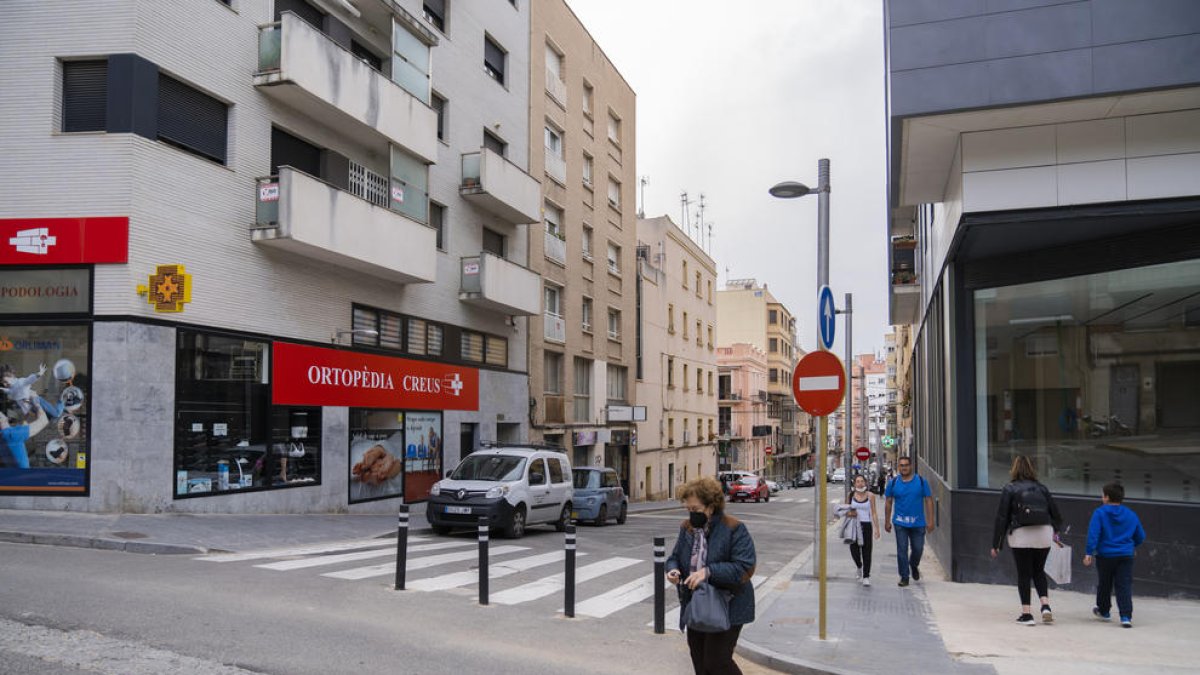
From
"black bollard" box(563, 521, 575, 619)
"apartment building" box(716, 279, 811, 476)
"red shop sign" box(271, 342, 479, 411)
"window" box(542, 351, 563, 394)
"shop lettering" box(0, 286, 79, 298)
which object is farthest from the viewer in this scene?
"apartment building" box(716, 279, 811, 476)

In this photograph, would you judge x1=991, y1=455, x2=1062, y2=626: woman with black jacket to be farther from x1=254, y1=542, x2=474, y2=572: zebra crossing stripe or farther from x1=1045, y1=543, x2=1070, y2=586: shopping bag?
x1=254, y1=542, x2=474, y2=572: zebra crossing stripe

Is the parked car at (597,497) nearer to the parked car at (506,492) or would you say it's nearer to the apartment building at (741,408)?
the parked car at (506,492)

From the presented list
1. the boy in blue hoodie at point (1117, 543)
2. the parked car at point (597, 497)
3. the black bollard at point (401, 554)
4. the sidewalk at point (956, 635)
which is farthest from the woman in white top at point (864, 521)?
the parked car at point (597, 497)

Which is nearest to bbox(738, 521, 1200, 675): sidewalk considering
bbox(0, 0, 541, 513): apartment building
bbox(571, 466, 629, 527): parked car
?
bbox(0, 0, 541, 513): apartment building

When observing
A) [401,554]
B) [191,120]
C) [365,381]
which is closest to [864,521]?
[401,554]

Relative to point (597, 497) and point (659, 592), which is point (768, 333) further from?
point (659, 592)

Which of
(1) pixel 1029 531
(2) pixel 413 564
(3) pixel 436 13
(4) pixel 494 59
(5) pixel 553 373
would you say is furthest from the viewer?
(5) pixel 553 373

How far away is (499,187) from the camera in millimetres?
26203

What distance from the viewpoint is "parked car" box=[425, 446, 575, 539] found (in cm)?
1596

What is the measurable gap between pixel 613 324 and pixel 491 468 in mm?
21119

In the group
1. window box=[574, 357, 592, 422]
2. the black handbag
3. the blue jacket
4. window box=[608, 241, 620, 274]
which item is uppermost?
window box=[608, 241, 620, 274]

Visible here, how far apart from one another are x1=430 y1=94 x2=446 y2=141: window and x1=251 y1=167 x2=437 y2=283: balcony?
4.06m

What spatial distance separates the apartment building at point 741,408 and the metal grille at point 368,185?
50.2 metres

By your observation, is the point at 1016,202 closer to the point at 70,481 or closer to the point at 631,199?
the point at 70,481
